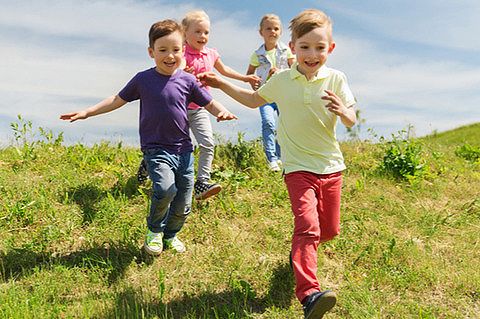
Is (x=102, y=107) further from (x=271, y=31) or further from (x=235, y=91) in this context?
(x=271, y=31)

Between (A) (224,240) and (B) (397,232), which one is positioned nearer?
(A) (224,240)

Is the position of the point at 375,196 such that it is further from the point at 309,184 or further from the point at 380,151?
the point at 309,184

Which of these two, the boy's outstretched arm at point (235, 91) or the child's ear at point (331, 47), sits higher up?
the child's ear at point (331, 47)

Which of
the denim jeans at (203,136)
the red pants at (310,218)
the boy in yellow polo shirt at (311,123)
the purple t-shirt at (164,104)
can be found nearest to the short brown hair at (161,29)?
the purple t-shirt at (164,104)

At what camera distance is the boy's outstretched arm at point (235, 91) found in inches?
197

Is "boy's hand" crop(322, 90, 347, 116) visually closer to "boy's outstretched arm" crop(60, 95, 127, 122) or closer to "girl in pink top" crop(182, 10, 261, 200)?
"boy's outstretched arm" crop(60, 95, 127, 122)

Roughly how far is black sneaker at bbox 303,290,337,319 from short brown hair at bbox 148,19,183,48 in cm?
261

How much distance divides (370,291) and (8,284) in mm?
3327

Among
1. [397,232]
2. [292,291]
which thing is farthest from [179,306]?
[397,232]

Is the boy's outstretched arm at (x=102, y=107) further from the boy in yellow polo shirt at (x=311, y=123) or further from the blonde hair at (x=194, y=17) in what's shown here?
the blonde hair at (x=194, y=17)

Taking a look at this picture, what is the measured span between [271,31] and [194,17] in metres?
1.68

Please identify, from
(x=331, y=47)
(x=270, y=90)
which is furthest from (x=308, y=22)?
(x=270, y=90)

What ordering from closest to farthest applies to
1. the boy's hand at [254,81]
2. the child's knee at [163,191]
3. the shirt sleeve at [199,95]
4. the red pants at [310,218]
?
the red pants at [310,218]
the child's knee at [163,191]
the shirt sleeve at [199,95]
the boy's hand at [254,81]

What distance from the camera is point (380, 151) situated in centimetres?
945
